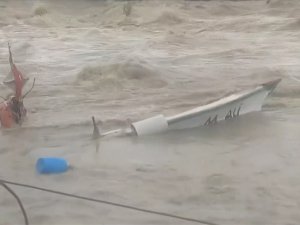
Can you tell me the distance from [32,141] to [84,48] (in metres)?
5.23

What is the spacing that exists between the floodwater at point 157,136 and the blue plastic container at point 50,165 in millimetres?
74

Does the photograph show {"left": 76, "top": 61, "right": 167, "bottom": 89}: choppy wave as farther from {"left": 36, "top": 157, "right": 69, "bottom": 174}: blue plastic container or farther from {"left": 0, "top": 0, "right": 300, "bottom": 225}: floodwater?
{"left": 36, "top": 157, "right": 69, "bottom": 174}: blue plastic container

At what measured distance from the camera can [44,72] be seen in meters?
9.20

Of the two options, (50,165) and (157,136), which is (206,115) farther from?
(50,165)

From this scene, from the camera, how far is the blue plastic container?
5.25m

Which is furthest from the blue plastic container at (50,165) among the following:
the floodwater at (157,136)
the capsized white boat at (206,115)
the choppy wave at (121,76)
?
the choppy wave at (121,76)

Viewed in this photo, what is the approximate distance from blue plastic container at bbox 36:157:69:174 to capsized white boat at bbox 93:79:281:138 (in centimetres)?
87

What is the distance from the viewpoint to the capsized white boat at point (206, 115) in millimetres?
6277

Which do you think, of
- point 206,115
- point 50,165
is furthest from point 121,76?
point 50,165

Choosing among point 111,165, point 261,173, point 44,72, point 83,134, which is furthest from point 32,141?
point 44,72

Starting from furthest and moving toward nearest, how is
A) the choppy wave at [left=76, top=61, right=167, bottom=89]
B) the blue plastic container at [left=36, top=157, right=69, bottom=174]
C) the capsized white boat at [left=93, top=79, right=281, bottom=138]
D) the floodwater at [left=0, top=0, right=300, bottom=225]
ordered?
the choppy wave at [left=76, top=61, right=167, bottom=89]
the capsized white boat at [left=93, top=79, right=281, bottom=138]
the blue plastic container at [left=36, top=157, right=69, bottom=174]
the floodwater at [left=0, top=0, right=300, bottom=225]

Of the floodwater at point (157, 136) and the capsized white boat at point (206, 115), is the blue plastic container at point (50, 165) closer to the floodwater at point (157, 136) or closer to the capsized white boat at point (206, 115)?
the floodwater at point (157, 136)

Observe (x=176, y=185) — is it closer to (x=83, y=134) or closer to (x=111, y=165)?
(x=111, y=165)

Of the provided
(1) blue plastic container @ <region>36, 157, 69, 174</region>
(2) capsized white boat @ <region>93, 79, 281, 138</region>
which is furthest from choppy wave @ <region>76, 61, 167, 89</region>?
(1) blue plastic container @ <region>36, 157, 69, 174</region>
